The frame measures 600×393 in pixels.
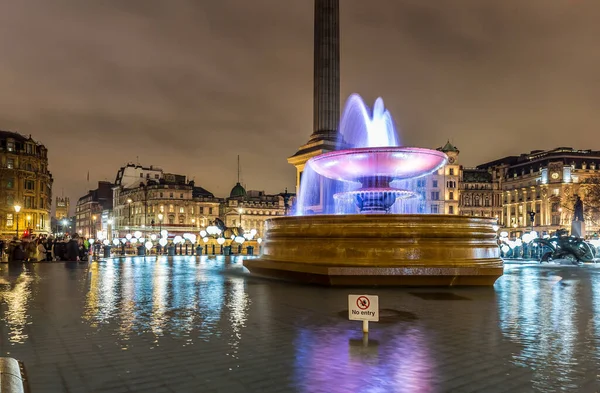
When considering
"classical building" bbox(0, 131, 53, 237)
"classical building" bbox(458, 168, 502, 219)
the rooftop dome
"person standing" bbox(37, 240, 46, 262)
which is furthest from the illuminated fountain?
the rooftop dome

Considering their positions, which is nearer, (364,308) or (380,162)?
(364,308)

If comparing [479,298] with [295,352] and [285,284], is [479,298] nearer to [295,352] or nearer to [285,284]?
[285,284]

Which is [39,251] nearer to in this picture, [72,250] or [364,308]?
[72,250]

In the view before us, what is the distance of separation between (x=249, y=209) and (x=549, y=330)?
117 meters

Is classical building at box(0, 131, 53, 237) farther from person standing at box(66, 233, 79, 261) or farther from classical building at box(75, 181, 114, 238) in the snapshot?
classical building at box(75, 181, 114, 238)

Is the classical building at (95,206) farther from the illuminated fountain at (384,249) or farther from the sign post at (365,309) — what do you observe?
the sign post at (365,309)

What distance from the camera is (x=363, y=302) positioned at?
6.35m

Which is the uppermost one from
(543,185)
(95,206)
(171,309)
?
(543,185)

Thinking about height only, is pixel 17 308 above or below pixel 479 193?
below

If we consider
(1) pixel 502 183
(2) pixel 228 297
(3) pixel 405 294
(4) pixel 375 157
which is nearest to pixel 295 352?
(2) pixel 228 297

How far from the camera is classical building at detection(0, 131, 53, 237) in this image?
72.9 meters

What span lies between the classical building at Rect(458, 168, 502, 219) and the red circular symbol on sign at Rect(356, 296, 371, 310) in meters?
113

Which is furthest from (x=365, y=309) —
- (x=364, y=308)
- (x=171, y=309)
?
(x=171, y=309)

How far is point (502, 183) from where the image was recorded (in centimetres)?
12194
